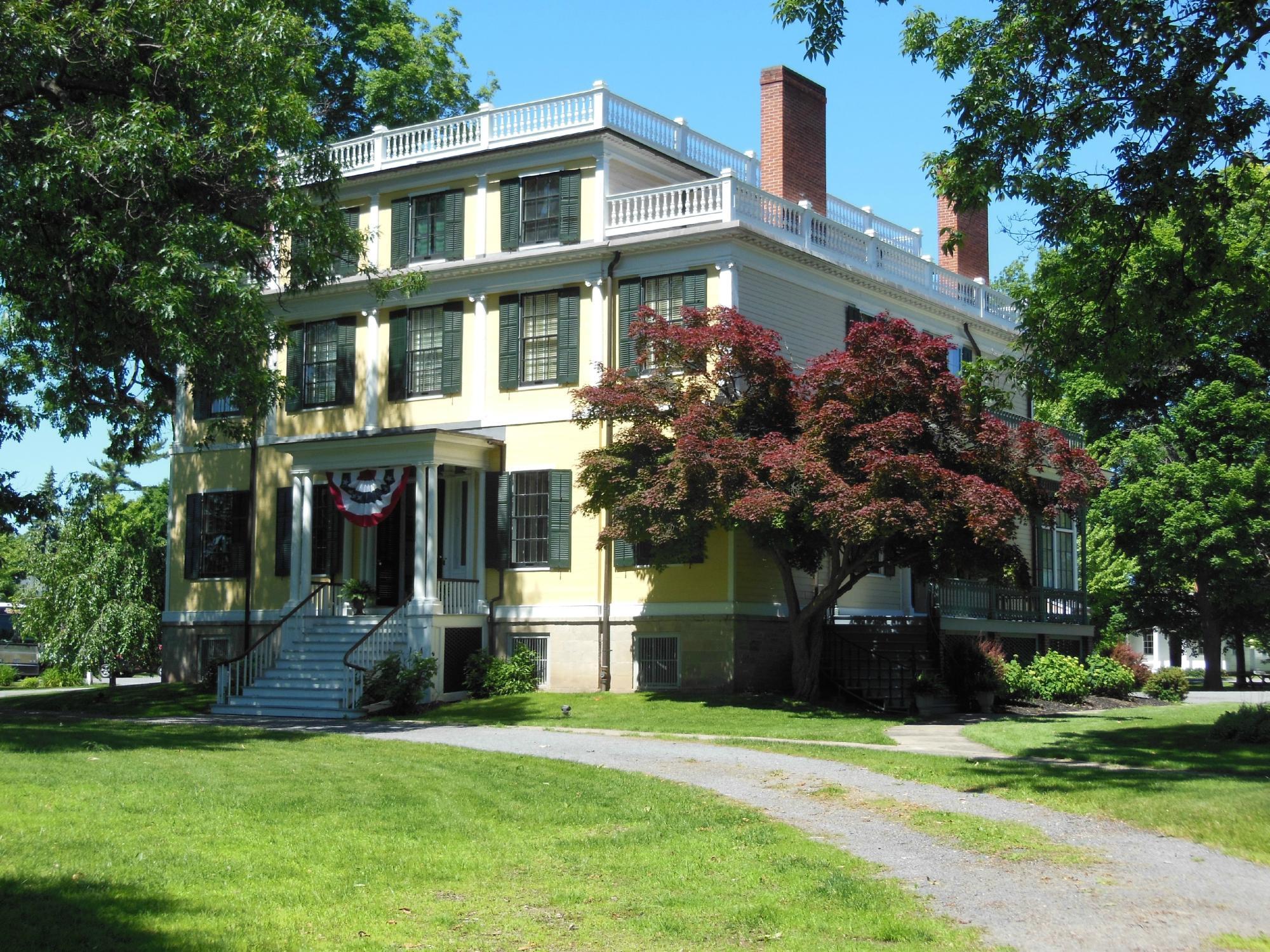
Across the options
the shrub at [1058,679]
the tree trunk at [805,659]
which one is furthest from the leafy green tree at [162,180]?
the shrub at [1058,679]

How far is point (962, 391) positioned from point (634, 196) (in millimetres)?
8716

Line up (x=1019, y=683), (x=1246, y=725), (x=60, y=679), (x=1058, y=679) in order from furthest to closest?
(x=60, y=679) → (x=1058, y=679) → (x=1019, y=683) → (x=1246, y=725)

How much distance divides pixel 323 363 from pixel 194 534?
5048 mm

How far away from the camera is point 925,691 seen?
25.3 meters

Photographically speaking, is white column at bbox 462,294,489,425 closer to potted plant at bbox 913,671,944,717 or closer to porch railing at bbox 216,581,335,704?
porch railing at bbox 216,581,335,704

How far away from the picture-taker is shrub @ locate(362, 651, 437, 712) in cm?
2386

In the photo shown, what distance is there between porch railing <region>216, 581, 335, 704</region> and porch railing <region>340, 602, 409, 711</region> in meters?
1.92

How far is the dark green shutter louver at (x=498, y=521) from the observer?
88.3ft

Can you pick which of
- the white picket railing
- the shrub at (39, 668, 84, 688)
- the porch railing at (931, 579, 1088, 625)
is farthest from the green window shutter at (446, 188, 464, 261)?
the shrub at (39, 668, 84, 688)

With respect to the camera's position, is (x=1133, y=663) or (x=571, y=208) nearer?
(x=571, y=208)

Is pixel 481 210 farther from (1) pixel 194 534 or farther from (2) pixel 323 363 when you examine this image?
(1) pixel 194 534

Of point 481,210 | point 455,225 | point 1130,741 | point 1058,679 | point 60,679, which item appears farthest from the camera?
point 60,679

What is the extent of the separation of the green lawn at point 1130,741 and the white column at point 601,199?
11.5 metres

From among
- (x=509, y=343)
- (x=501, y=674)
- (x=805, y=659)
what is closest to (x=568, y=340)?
(x=509, y=343)
